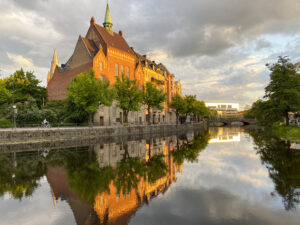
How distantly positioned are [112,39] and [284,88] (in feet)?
147

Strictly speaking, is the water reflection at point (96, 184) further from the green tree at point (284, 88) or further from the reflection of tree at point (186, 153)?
the green tree at point (284, 88)

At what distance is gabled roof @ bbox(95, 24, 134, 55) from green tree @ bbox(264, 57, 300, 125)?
39.0 m

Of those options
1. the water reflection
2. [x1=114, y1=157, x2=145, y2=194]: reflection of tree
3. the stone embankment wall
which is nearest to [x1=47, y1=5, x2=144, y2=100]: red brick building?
the stone embankment wall

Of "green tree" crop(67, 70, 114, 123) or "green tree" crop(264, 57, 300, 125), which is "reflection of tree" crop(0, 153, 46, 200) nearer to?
"green tree" crop(67, 70, 114, 123)

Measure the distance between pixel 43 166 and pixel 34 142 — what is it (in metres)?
16.2

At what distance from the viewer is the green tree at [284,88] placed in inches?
1483

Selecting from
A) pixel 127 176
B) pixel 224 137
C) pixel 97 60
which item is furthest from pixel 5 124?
pixel 224 137

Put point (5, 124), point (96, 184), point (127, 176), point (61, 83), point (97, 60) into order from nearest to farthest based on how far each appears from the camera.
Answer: point (96, 184), point (127, 176), point (5, 124), point (97, 60), point (61, 83)

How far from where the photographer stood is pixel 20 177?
36.6 ft

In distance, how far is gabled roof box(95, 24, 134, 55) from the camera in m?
57.0

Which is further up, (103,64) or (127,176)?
(103,64)

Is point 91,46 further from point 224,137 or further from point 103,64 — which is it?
point 224,137

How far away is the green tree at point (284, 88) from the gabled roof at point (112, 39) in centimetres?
3895

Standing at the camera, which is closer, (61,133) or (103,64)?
(61,133)
